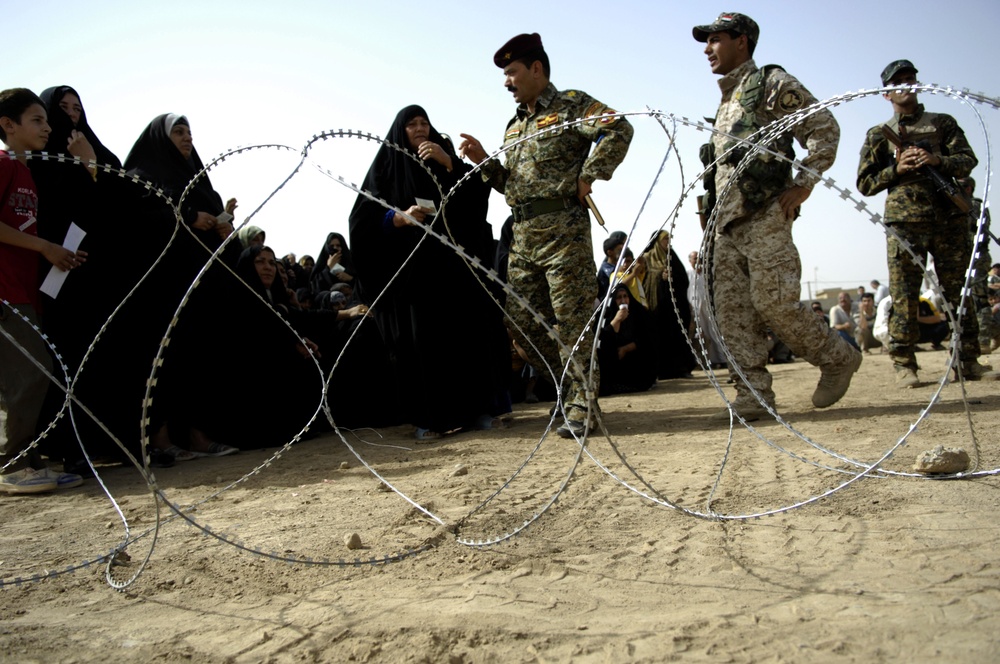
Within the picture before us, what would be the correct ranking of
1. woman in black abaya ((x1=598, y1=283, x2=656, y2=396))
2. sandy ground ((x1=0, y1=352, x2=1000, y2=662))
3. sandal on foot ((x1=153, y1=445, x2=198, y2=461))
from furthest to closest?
1. woman in black abaya ((x1=598, y1=283, x2=656, y2=396))
2. sandal on foot ((x1=153, y1=445, x2=198, y2=461))
3. sandy ground ((x1=0, y1=352, x2=1000, y2=662))

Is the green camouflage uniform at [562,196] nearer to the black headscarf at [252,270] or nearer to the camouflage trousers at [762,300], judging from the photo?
the camouflage trousers at [762,300]

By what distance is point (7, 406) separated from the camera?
4.06 m

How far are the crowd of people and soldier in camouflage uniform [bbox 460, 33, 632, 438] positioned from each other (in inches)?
0.5

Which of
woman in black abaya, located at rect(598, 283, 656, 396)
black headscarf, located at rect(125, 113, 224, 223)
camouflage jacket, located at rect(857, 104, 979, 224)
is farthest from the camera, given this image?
woman in black abaya, located at rect(598, 283, 656, 396)

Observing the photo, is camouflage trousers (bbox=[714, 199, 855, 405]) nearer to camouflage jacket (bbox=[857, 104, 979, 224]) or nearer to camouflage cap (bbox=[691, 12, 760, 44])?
camouflage cap (bbox=[691, 12, 760, 44])

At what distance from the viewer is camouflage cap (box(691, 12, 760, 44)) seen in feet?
15.8

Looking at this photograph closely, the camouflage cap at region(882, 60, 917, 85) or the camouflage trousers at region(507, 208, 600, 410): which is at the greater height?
the camouflage cap at region(882, 60, 917, 85)

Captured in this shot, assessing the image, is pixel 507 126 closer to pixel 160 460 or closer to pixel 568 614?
pixel 160 460

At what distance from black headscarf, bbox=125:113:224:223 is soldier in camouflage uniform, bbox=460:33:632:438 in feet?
5.97

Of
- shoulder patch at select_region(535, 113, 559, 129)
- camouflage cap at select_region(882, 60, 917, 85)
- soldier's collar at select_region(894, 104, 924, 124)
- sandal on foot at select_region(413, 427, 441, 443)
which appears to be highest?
camouflage cap at select_region(882, 60, 917, 85)

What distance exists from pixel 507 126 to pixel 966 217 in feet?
11.0

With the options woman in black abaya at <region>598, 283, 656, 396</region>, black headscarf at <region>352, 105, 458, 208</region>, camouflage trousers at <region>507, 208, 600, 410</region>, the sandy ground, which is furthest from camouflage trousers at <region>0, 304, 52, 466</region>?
woman in black abaya at <region>598, 283, 656, 396</region>

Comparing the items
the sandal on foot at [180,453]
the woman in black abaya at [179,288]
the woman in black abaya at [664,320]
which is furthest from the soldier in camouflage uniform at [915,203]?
the sandal on foot at [180,453]

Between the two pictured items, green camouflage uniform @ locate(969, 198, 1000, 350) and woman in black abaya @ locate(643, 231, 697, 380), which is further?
woman in black abaya @ locate(643, 231, 697, 380)
